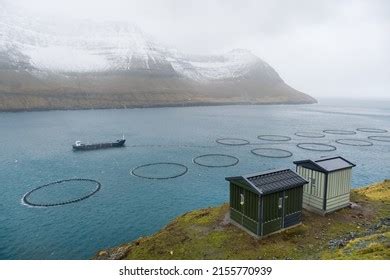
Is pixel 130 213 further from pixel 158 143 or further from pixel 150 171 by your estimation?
pixel 158 143

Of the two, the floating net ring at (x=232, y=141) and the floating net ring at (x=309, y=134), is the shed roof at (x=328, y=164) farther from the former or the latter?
the floating net ring at (x=309, y=134)

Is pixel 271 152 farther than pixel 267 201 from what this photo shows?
Yes


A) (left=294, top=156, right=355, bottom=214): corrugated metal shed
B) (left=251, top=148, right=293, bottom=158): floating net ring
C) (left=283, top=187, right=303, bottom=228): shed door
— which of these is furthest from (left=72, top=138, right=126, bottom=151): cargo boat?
(left=283, top=187, right=303, bottom=228): shed door

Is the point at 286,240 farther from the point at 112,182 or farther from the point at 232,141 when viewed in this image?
the point at 232,141

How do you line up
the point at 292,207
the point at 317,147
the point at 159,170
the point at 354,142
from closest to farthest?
1. the point at 292,207
2. the point at 159,170
3. the point at 317,147
4. the point at 354,142

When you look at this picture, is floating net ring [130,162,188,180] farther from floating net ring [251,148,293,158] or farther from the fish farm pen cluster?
the fish farm pen cluster

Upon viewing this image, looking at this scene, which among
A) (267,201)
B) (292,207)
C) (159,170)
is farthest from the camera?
(159,170)

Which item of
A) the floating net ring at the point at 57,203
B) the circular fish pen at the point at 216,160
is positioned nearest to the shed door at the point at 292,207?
the floating net ring at the point at 57,203

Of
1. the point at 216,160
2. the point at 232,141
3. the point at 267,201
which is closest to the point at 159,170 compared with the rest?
the point at 216,160
